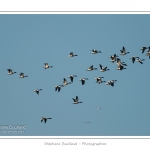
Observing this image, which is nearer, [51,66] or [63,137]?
[63,137]

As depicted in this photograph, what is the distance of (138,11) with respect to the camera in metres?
17.4

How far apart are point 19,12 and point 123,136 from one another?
5.21 m

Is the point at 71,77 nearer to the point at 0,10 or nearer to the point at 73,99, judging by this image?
the point at 73,99

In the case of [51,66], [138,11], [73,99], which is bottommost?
[73,99]

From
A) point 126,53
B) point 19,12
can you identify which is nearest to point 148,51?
point 126,53

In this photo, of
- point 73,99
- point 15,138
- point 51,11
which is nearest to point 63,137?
point 15,138

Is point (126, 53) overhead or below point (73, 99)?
overhead

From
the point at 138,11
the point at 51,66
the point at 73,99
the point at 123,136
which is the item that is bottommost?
the point at 123,136

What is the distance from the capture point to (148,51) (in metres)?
19.5

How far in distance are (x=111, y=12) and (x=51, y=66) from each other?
406 cm

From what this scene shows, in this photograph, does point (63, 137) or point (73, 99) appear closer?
point (63, 137)

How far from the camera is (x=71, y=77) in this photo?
19.8 meters

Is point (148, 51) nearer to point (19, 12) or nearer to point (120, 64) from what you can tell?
point (120, 64)

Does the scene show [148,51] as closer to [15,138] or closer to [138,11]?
[138,11]
